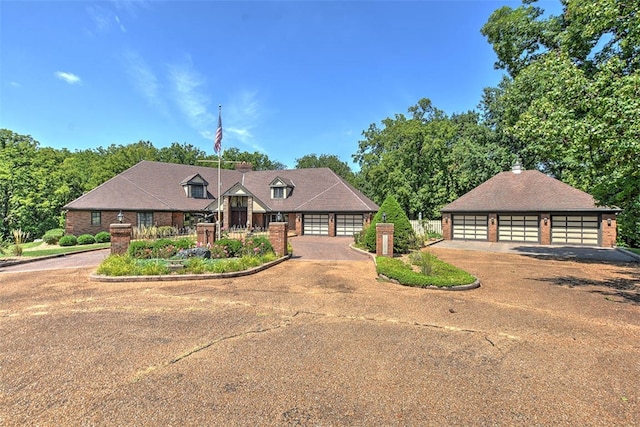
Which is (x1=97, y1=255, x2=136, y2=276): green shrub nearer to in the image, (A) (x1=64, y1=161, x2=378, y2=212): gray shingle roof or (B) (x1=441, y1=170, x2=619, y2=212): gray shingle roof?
(A) (x1=64, y1=161, x2=378, y2=212): gray shingle roof

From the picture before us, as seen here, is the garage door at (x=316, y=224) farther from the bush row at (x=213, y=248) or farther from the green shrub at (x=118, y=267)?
the green shrub at (x=118, y=267)

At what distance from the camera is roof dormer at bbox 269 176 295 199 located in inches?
1260

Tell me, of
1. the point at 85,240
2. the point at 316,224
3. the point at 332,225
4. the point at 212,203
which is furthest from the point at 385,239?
the point at 85,240

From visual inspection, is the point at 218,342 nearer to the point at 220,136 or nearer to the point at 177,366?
the point at 177,366

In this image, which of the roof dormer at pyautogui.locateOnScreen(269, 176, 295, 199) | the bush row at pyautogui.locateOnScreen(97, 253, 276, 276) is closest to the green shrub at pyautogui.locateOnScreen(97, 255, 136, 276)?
the bush row at pyautogui.locateOnScreen(97, 253, 276, 276)

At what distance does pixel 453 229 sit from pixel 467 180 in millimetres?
8405

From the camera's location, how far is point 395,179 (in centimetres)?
3444

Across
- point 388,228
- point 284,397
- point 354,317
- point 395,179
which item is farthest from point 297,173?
point 284,397

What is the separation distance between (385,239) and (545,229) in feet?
52.8

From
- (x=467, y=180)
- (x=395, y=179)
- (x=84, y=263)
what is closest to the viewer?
(x=84, y=263)

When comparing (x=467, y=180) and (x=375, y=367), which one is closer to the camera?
(x=375, y=367)

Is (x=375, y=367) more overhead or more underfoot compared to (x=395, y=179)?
more underfoot

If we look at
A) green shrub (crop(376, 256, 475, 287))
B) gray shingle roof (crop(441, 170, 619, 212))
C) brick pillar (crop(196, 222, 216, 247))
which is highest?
gray shingle roof (crop(441, 170, 619, 212))

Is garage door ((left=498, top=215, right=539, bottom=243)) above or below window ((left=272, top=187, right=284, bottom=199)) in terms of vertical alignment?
below
